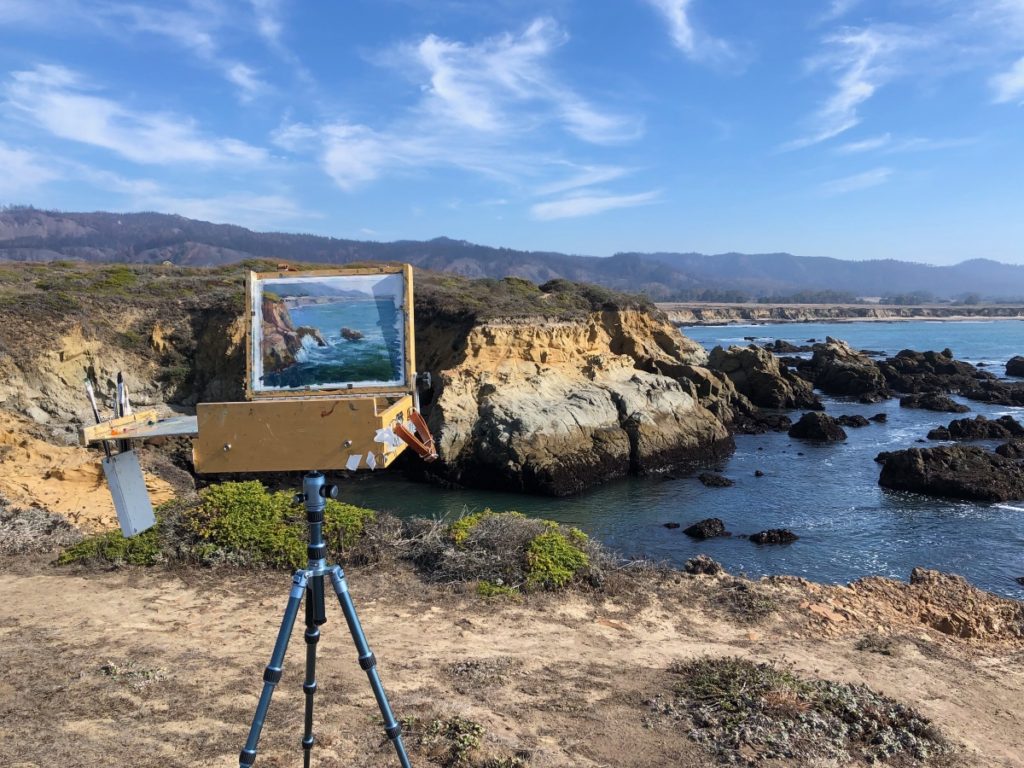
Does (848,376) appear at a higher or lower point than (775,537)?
higher

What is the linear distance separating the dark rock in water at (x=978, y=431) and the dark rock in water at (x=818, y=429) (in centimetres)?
394

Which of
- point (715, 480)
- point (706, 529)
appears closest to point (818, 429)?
point (715, 480)

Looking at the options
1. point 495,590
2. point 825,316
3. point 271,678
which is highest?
point 825,316

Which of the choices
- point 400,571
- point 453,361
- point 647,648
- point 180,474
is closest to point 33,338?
point 180,474

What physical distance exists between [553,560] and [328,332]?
544 centimetres

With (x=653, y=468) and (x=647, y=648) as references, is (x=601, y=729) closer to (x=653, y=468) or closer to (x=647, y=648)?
(x=647, y=648)

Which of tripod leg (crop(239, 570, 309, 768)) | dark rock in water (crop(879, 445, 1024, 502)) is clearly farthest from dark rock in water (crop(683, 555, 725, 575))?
dark rock in water (crop(879, 445, 1024, 502))

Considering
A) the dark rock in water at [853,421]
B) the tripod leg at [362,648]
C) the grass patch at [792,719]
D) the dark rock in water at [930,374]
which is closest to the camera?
the tripod leg at [362,648]

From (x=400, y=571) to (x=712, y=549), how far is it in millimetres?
9795

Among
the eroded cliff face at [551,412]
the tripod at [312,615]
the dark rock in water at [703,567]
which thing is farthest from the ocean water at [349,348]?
the eroded cliff face at [551,412]

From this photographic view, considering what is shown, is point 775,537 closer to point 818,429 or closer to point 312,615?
point 818,429

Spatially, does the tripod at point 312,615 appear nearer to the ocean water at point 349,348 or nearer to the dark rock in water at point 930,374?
the ocean water at point 349,348

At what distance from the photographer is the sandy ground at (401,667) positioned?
486 cm

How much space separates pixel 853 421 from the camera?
106 ft
